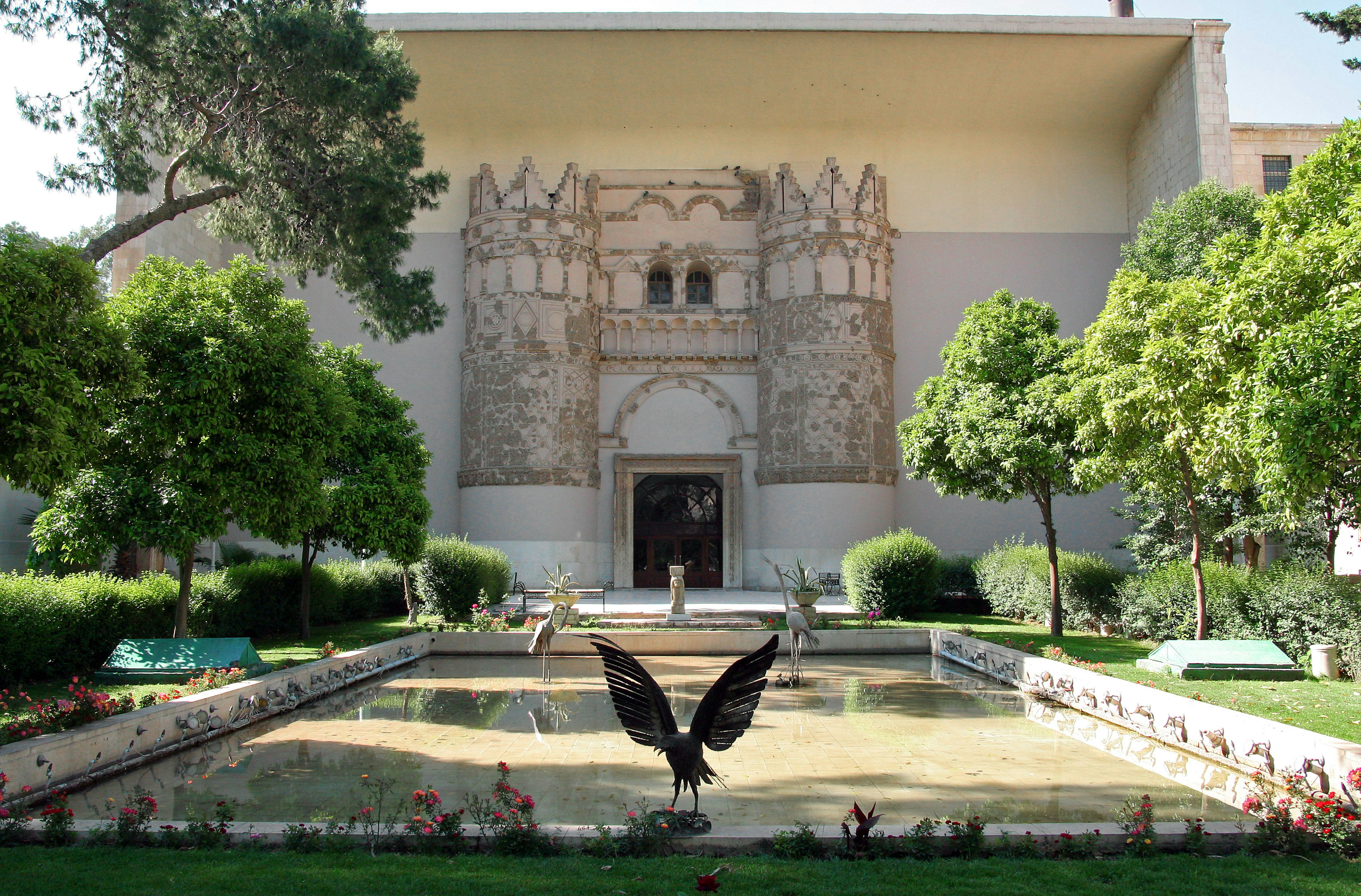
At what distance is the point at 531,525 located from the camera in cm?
2730

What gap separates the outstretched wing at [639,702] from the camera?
6.41m

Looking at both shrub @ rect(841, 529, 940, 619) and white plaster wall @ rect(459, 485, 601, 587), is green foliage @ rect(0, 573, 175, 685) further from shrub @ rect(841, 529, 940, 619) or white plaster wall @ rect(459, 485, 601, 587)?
shrub @ rect(841, 529, 940, 619)

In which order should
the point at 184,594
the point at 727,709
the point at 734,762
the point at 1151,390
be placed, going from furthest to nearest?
the point at 184,594
the point at 1151,390
the point at 734,762
the point at 727,709

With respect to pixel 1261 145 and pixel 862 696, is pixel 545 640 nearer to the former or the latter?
pixel 862 696

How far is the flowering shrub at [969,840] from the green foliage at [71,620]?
36.1ft

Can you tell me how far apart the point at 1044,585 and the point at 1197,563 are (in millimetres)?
6271

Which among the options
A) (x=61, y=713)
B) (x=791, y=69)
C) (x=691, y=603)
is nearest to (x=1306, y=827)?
(x=61, y=713)

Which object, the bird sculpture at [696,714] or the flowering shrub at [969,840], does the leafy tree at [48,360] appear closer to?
the bird sculpture at [696,714]

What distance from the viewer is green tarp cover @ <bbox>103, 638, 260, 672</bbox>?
11273 millimetres

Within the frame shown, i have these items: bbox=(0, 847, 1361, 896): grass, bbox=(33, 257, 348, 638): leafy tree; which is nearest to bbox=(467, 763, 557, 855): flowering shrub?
bbox=(0, 847, 1361, 896): grass

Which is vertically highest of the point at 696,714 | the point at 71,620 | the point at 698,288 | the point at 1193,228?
the point at 698,288

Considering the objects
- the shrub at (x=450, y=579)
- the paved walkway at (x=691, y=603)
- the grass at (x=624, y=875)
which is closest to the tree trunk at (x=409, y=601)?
the shrub at (x=450, y=579)

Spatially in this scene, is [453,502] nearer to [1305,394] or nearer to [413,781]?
[413,781]

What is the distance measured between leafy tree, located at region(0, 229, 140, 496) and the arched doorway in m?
20.8
